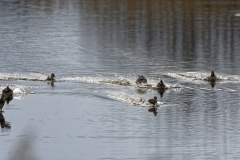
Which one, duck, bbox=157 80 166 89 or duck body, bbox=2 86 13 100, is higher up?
duck, bbox=157 80 166 89

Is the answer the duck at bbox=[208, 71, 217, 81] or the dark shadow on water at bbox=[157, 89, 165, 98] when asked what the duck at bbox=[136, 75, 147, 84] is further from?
the duck at bbox=[208, 71, 217, 81]

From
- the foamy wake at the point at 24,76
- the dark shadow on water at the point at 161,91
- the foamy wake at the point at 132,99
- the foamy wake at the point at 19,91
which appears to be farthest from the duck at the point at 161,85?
the foamy wake at the point at 24,76

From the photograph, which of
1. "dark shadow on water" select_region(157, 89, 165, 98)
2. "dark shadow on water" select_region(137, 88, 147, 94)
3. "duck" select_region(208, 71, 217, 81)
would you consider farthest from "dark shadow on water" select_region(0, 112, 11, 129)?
"duck" select_region(208, 71, 217, 81)

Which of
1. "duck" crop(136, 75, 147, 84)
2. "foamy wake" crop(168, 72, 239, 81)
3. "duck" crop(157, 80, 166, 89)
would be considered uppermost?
"foamy wake" crop(168, 72, 239, 81)

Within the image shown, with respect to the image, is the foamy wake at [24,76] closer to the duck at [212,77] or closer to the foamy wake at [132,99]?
the foamy wake at [132,99]

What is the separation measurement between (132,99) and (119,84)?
3.26 m

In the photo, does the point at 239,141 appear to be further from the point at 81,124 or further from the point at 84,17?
the point at 84,17

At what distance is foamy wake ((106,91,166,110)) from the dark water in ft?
0.15

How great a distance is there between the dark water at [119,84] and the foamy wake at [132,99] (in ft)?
0.15

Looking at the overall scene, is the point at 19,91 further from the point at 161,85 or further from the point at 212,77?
the point at 212,77

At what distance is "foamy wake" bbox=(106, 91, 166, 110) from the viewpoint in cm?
2623

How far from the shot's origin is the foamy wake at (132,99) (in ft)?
86.1

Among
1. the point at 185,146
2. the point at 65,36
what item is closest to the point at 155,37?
the point at 65,36

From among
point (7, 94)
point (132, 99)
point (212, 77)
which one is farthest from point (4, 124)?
point (212, 77)
